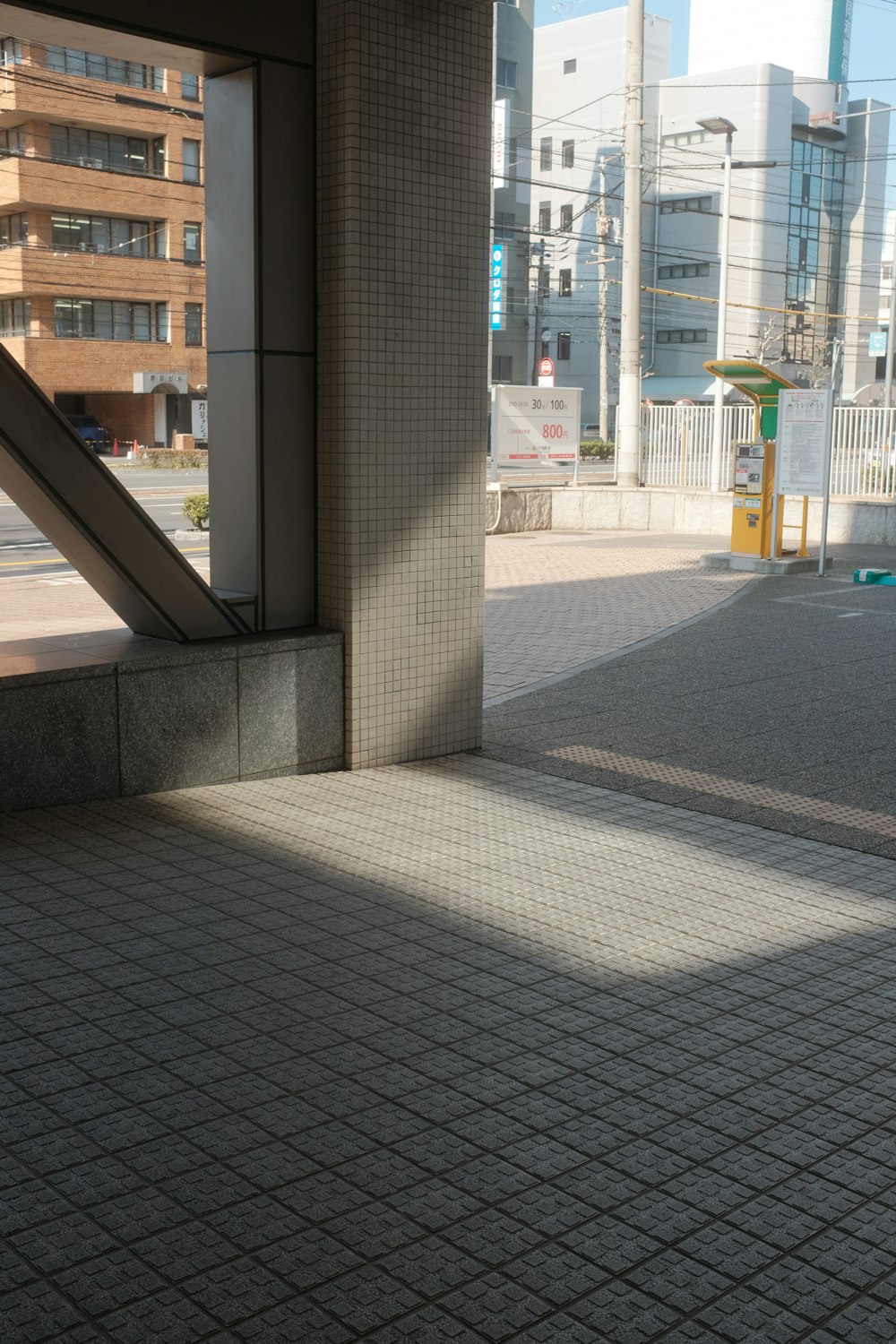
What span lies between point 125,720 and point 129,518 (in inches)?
37.1

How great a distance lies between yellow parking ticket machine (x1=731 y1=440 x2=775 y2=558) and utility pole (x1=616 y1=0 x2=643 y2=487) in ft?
21.3

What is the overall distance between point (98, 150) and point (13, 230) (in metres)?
3.76

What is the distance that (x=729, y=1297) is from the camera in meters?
2.75

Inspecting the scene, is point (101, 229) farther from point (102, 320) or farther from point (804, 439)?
point (804, 439)

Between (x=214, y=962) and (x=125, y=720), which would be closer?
(x=214, y=962)

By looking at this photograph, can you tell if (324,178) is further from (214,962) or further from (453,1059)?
(453,1059)

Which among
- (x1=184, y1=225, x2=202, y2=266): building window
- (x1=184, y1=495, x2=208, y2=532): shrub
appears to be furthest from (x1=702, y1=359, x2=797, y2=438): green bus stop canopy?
(x1=184, y1=225, x2=202, y2=266): building window

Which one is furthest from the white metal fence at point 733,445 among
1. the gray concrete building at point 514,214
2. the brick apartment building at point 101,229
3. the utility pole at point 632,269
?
the gray concrete building at point 514,214

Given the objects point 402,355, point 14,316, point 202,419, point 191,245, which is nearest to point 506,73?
point 191,245

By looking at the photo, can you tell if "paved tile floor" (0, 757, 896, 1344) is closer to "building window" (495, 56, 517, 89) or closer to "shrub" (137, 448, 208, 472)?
"shrub" (137, 448, 208, 472)

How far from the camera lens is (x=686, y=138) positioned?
72.7 m

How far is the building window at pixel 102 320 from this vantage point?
147 ft

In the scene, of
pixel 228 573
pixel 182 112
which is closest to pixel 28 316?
pixel 182 112

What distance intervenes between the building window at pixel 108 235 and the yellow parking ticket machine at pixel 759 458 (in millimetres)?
32759
